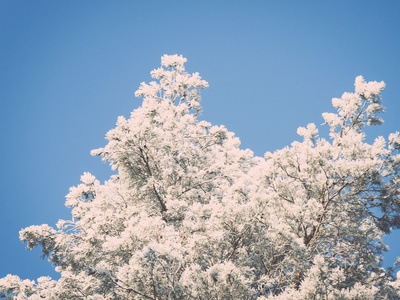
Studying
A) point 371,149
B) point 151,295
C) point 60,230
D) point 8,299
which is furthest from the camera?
point 60,230

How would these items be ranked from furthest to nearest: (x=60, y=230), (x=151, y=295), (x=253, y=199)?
(x=60, y=230)
(x=253, y=199)
(x=151, y=295)

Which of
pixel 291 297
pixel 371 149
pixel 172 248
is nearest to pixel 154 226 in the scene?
pixel 172 248

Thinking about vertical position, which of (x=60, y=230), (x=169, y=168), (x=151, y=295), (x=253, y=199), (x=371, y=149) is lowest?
(x=151, y=295)

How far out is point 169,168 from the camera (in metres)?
9.69

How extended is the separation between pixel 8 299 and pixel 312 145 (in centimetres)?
926

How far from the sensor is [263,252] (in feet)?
26.8

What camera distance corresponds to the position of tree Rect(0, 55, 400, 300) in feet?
21.2

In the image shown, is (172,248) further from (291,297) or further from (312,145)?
(312,145)

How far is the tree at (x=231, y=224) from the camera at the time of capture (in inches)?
255

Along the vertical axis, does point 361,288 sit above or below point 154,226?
below

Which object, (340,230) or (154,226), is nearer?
(154,226)

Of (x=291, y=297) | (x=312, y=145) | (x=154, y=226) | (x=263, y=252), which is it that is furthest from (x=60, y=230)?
(x=312, y=145)

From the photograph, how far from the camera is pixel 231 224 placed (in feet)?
24.3

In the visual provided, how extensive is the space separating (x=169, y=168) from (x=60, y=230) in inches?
148
